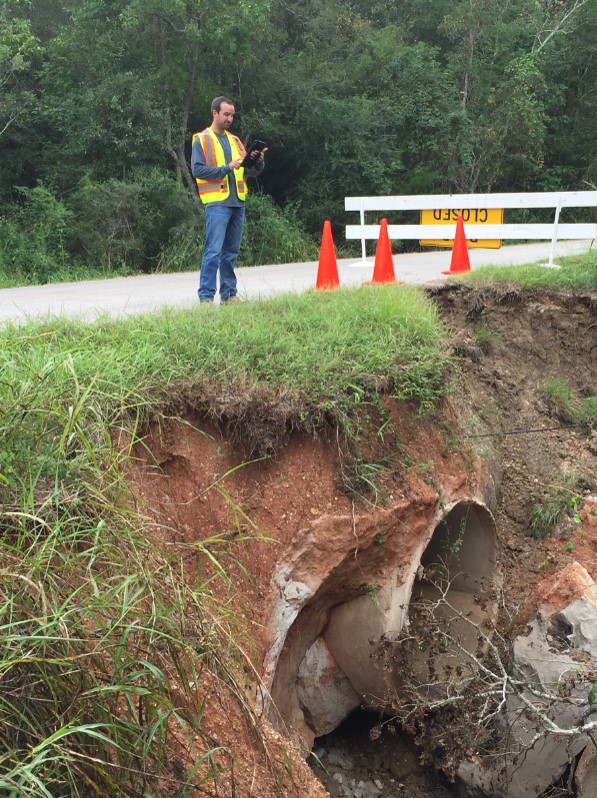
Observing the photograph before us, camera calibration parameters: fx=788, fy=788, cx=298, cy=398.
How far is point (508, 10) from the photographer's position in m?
20.5

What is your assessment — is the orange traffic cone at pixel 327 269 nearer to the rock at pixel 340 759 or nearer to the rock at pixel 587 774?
the rock at pixel 340 759

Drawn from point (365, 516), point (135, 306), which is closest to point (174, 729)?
point (365, 516)

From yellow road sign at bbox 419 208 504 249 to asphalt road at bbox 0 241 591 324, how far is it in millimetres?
297

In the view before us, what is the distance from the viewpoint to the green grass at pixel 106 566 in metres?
2.49

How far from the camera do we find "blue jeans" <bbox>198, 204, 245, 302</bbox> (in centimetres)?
688

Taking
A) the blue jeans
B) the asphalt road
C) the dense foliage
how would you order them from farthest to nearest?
the dense foliage, the asphalt road, the blue jeans

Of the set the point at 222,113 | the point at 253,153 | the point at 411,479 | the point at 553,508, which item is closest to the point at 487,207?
the point at 253,153

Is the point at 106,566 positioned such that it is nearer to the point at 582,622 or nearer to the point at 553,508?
the point at 582,622

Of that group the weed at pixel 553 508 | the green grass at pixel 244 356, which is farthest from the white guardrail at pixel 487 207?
the green grass at pixel 244 356

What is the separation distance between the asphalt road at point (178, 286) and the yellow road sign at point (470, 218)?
0.30m

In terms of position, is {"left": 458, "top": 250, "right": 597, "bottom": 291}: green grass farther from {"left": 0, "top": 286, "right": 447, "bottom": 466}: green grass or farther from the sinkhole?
the sinkhole

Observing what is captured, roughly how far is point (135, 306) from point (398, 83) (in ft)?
43.7

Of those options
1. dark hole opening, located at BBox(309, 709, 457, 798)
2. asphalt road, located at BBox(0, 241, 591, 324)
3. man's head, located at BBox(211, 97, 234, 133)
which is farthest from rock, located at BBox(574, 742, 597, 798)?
man's head, located at BBox(211, 97, 234, 133)

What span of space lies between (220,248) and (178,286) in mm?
3298
